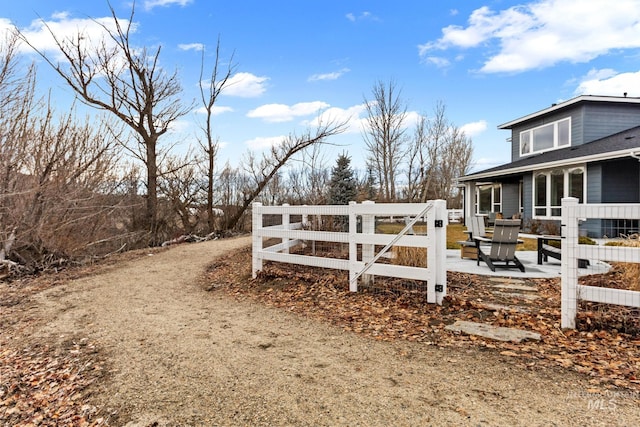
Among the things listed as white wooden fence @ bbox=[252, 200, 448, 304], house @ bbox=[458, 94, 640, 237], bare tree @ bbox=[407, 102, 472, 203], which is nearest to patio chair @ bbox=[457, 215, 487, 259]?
white wooden fence @ bbox=[252, 200, 448, 304]

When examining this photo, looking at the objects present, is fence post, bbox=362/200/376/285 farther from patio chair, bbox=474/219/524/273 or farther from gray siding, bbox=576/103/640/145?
gray siding, bbox=576/103/640/145

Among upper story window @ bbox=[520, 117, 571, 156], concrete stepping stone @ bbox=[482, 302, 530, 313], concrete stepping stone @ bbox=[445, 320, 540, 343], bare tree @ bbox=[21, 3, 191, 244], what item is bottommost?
concrete stepping stone @ bbox=[445, 320, 540, 343]

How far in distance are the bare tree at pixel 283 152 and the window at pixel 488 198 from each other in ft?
28.0

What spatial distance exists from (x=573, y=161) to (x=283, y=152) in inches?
429

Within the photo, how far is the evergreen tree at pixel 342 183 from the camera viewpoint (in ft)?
53.0

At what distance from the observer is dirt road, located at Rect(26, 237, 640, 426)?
7.39 feet

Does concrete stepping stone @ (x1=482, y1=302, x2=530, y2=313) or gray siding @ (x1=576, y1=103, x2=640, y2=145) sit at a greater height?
gray siding @ (x1=576, y1=103, x2=640, y2=145)

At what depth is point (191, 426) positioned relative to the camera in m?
2.22

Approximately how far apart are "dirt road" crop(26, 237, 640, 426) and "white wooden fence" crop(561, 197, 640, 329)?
3.59 feet

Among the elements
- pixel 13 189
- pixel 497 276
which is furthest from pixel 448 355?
pixel 13 189

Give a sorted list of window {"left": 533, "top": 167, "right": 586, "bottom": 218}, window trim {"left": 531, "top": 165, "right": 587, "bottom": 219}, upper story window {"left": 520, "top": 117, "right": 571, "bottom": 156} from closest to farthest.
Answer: window trim {"left": 531, "top": 165, "right": 587, "bottom": 219}, window {"left": 533, "top": 167, "right": 586, "bottom": 218}, upper story window {"left": 520, "top": 117, "right": 571, "bottom": 156}

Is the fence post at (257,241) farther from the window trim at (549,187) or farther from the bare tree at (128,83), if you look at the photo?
the window trim at (549,187)

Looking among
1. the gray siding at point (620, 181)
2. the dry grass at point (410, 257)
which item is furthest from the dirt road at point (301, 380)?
the gray siding at point (620, 181)

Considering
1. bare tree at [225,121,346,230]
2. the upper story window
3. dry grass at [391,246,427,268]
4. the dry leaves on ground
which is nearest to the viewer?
the dry leaves on ground
